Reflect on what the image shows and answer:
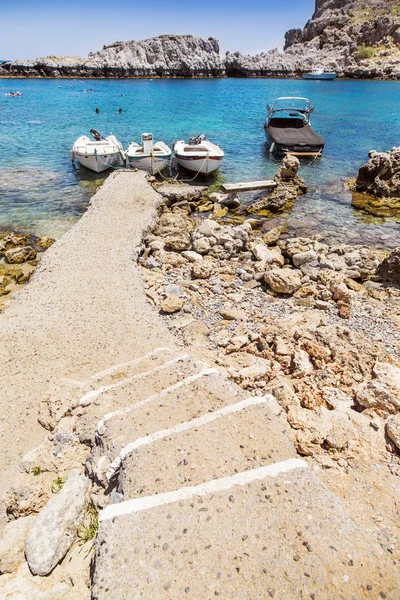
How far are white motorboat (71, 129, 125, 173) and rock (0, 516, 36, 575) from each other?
68.4ft

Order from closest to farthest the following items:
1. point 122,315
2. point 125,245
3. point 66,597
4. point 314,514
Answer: point 66,597 → point 314,514 → point 122,315 → point 125,245

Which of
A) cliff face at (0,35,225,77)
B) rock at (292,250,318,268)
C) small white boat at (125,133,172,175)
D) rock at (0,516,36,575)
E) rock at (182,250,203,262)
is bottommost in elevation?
rock at (292,250,318,268)

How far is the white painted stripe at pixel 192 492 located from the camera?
368 cm

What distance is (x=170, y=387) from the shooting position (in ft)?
17.9

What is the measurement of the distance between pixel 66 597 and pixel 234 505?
73.5 inches

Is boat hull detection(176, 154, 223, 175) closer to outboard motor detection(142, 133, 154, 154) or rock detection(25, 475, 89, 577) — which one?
outboard motor detection(142, 133, 154, 154)

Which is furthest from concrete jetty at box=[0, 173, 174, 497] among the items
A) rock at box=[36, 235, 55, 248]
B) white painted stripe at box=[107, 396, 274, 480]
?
white painted stripe at box=[107, 396, 274, 480]

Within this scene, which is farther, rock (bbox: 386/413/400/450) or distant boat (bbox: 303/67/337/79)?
distant boat (bbox: 303/67/337/79)

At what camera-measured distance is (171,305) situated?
350 inches

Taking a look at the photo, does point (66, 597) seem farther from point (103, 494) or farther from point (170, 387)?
point (170, 387)

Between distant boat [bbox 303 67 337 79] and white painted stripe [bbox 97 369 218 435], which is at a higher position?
distant boat [bbox 303 67 337 79]

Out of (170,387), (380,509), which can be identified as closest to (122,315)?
(170,387)

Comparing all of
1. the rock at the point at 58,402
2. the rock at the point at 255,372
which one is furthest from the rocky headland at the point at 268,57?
the rock at the point at 58,402

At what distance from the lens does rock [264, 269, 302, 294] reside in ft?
32.0
